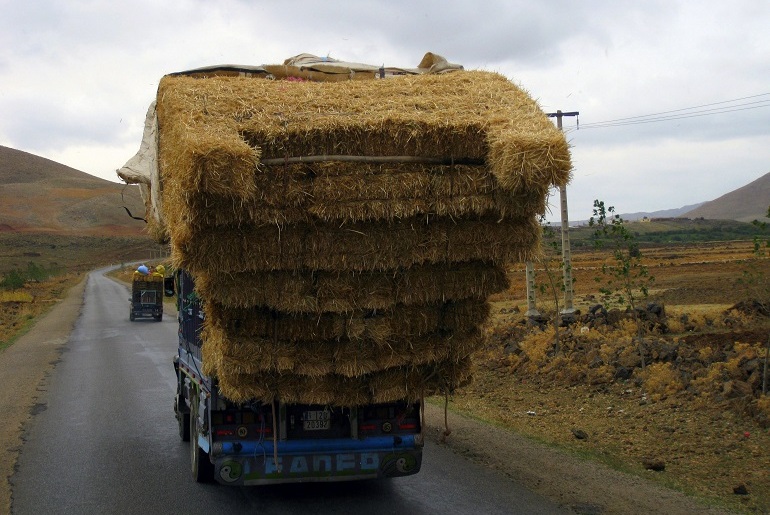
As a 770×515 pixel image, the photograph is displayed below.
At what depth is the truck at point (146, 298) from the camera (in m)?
32.5

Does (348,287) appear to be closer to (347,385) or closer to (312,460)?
(347,385)

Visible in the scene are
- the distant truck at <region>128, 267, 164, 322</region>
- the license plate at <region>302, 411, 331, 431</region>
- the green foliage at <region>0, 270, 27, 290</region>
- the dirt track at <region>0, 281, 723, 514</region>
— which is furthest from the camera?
the green foliage at <region>0, 270, 27, 290</region>

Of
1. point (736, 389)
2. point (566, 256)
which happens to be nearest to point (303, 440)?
point (736, 389)

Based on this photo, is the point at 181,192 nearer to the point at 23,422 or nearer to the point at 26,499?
the point at 26,499

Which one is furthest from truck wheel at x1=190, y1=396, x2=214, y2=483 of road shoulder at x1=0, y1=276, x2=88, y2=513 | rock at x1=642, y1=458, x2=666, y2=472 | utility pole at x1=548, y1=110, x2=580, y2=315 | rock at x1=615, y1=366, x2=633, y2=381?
utility pole at x1=548, y1=110, x2=580, y2=315

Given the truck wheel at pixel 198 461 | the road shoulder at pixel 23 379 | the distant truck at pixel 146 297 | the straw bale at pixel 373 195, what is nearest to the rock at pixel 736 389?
the straw bale at pixel 373 195

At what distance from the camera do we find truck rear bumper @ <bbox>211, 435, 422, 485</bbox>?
6.88 m

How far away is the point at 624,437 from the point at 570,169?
530cm

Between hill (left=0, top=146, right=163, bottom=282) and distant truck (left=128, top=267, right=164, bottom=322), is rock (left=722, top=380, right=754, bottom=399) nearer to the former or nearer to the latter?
distant truck (left=128, top=267, right=164, bottom=322)

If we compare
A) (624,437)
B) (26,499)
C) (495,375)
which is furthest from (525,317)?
(26,499)

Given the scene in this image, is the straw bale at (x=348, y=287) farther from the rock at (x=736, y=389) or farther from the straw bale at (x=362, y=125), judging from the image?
the rock at (x=736, y=389)

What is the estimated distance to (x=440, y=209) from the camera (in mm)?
6188

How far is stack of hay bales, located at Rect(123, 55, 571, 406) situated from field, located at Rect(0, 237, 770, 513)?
132 cm

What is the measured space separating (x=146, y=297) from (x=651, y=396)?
25504 millimetres
